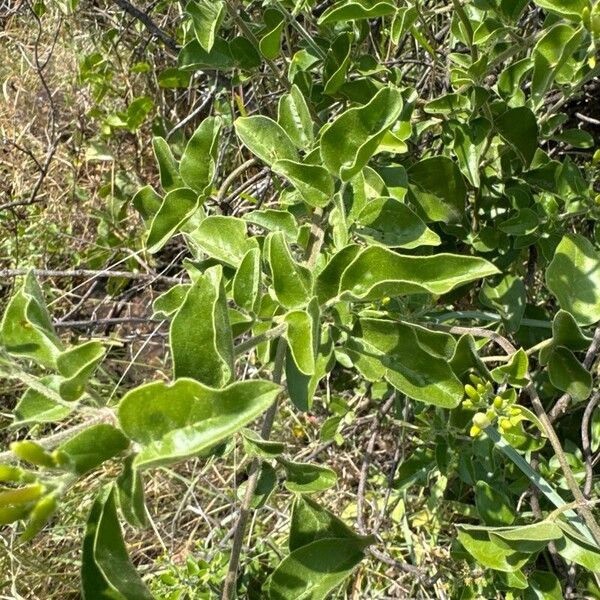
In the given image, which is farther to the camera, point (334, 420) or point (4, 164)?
point (4, 164)

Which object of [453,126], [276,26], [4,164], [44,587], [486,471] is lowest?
[44,587]

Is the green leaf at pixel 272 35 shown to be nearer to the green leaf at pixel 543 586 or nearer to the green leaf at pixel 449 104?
the green leaf at pixel 449 104

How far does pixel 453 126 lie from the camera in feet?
5.46

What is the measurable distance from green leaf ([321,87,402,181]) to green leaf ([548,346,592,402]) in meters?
0.52

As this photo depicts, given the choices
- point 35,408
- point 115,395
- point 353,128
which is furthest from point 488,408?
point 115,395

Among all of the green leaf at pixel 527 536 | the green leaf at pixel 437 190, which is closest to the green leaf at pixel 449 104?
the green leaf at pixel 437 190

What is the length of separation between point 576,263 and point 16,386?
2.20 metres

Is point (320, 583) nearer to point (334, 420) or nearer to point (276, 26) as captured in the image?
point (334, 420)

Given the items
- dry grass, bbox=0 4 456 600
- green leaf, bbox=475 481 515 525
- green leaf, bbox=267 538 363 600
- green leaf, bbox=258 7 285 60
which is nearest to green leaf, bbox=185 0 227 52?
green leaf, bbox=258 7 285 60

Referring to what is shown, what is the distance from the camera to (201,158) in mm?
1490

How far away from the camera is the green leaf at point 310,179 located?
1283 millimetres

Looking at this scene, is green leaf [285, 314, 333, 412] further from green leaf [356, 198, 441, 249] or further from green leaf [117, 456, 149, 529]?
green leaf [117, 456, 149, 529]

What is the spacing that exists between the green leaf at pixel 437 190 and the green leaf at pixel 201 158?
49 centimetres

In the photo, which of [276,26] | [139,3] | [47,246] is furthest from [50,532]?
[139,3]
